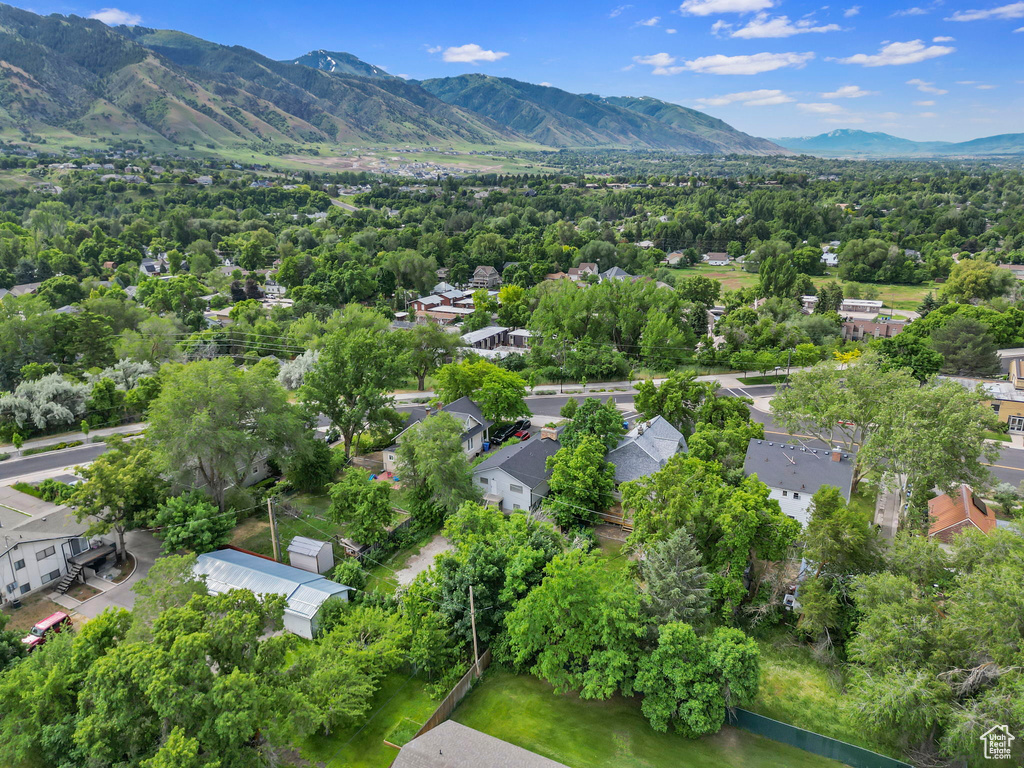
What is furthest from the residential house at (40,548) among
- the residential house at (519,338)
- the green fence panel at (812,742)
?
the residential house at (519,338)

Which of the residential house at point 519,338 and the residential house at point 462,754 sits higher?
the residential house at point 519,338

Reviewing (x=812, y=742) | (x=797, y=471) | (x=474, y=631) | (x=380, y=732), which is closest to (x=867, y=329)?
(x=797, y=471)

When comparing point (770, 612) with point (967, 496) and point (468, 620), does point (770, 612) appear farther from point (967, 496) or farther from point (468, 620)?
point (967, 496)

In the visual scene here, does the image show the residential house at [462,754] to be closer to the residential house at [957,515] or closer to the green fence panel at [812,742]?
the green fence panel at [812,742]

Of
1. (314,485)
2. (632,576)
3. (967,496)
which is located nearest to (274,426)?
(314,485)

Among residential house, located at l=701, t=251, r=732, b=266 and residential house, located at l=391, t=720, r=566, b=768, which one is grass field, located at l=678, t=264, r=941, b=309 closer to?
residential house, located at l=701, t=251, r=732, b=266

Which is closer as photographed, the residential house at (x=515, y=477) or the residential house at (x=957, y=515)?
the residential house at (x=957, y=515)
